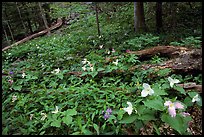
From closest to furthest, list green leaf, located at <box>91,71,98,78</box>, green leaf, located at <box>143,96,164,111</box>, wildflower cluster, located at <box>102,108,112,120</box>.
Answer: green leaf, located at <box>143,96,164,111</box> → wildflower cluster, located at <box>102,108,112,120</box> → green leaf, located at <box>91,71,98,78</box>

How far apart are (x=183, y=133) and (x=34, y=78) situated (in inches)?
128

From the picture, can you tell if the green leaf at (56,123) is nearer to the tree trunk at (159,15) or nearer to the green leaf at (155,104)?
the green leaf at (155,104)

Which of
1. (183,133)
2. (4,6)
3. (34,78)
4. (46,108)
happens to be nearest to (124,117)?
(183,133)

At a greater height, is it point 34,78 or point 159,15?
point 159,15

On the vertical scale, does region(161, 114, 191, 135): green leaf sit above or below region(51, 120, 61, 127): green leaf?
above

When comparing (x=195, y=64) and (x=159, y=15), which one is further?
(x=159, y=15)

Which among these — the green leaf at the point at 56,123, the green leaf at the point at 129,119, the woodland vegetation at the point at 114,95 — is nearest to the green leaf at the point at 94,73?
the woodland vegetation at the point at 114,95

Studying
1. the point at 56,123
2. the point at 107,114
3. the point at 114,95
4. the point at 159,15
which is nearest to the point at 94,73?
the point at 114,95

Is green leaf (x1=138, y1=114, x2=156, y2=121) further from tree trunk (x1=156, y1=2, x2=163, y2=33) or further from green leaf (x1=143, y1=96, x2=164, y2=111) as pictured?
tree trunk (x1=156, y1=2, x2=163, y2=33)

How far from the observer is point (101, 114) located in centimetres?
273

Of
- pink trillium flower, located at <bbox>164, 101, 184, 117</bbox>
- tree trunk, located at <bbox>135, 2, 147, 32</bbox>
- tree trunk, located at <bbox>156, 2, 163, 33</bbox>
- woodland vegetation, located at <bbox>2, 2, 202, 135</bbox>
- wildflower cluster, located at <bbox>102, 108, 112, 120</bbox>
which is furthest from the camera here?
tree trunk, located at <bbox>135, 2, 147, 32</bbox>

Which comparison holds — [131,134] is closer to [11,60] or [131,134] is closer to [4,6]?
[11,60]

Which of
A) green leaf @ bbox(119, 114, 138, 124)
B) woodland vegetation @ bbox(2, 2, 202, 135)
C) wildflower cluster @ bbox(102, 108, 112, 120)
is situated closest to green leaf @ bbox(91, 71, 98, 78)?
woodland vegetation @ bbox(2, 2, 202, 135)

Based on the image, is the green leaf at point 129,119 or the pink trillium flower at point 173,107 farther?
the green leaf at point 129,119
